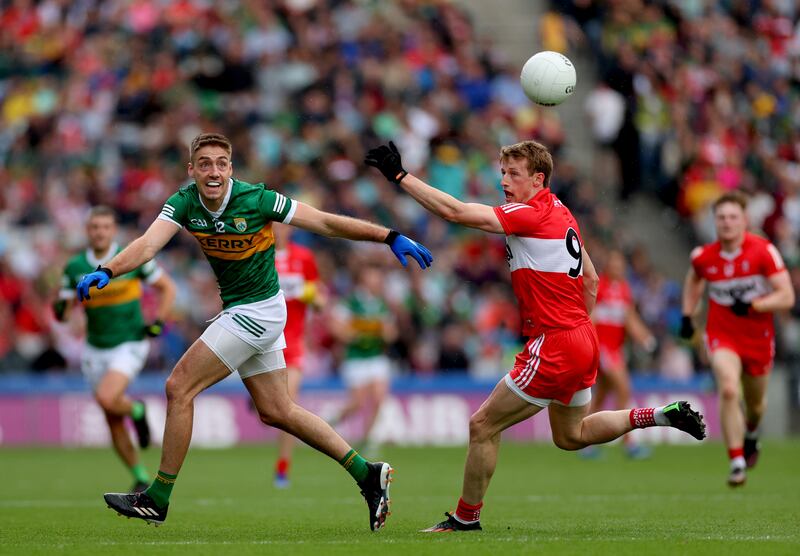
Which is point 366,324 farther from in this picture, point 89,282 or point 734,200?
point 89,282

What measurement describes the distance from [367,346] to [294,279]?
5.26 metres

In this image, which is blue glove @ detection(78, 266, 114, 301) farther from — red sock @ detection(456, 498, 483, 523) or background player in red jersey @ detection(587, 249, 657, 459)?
background player in red jersey @ detection(587, 249, 657, 459)

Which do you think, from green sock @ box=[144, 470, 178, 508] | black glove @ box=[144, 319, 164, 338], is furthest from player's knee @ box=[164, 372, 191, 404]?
black glove @ box=[144, 319, 164, 338]

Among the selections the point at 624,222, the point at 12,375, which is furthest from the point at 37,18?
the point at 624,222

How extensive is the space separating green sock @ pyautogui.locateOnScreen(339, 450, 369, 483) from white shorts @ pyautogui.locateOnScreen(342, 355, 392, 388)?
10909mm

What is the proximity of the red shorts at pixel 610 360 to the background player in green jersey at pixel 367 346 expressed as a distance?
3.29 m

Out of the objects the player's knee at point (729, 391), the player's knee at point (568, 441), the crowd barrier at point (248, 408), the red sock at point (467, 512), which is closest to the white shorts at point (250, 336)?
the red sock at point (467, 512)

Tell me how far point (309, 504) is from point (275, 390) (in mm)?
3182

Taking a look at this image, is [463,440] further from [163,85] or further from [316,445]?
[316,445]

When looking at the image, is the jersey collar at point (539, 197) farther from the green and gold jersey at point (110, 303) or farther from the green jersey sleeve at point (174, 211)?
the green and gold jersey at point (110, 303)

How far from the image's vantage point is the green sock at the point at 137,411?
551 inches

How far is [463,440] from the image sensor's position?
23531 millimetres

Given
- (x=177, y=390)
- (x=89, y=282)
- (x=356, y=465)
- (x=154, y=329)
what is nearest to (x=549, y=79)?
(x=356, y=465)

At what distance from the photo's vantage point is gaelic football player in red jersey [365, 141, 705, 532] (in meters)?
9.61
